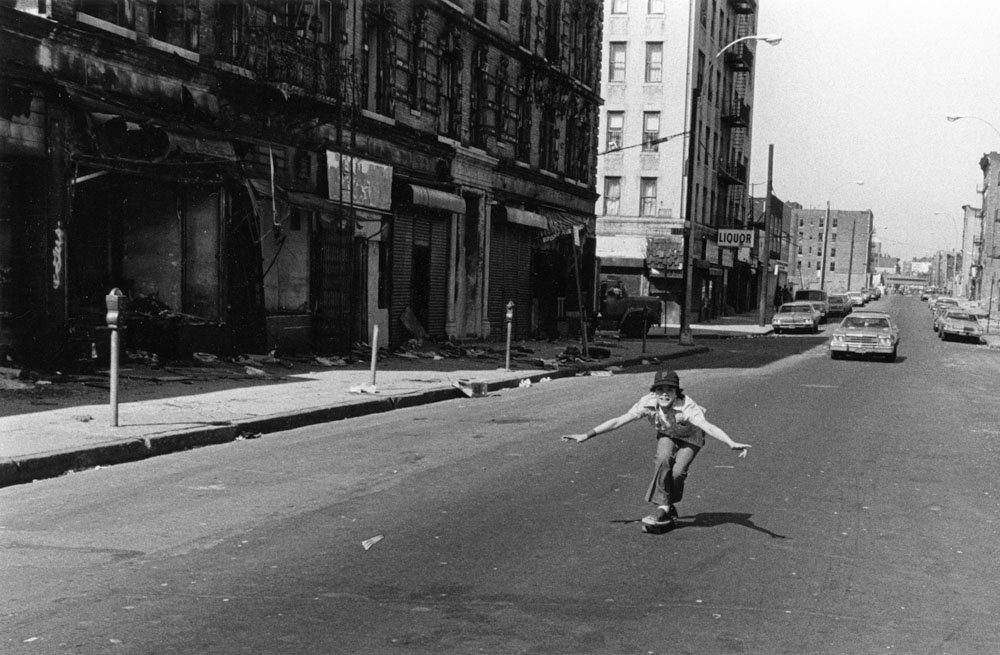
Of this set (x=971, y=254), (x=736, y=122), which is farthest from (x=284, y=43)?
(x=971, y=254)

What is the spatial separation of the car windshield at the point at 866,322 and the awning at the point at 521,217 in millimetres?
9798

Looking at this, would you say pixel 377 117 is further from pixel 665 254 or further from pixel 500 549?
pixel 665 254

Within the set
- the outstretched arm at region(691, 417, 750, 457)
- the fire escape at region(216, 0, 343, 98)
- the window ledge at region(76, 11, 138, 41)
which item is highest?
the fire escape at region(216, 0, 343, 98)

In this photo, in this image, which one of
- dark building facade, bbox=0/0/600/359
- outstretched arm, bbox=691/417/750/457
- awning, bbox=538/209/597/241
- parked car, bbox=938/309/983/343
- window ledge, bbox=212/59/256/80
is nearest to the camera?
outstretched arm, bbox=691/417/750/457

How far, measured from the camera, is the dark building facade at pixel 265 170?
13914mm

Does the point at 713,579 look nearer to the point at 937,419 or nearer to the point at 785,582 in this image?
the point at 785,582

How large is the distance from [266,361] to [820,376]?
12.4 metres

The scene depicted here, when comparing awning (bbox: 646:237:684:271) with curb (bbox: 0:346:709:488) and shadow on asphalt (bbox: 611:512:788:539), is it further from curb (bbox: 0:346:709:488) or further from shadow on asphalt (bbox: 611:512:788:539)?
shadow on asphalt (bbox: 611:512:788:539)

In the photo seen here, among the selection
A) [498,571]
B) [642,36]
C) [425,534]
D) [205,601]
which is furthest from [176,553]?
[642,36]

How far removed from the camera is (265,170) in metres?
18.8

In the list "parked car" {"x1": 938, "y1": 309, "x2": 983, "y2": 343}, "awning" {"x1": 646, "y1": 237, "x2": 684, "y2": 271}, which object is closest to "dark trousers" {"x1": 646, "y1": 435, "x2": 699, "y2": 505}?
"parked car" {"x1": 938, "y1": 309, "x2": 983, "y2": 343}

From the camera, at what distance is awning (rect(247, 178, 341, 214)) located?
712 inches

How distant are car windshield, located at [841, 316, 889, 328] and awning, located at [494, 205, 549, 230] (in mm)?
9798

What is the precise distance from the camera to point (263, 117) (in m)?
18.8
